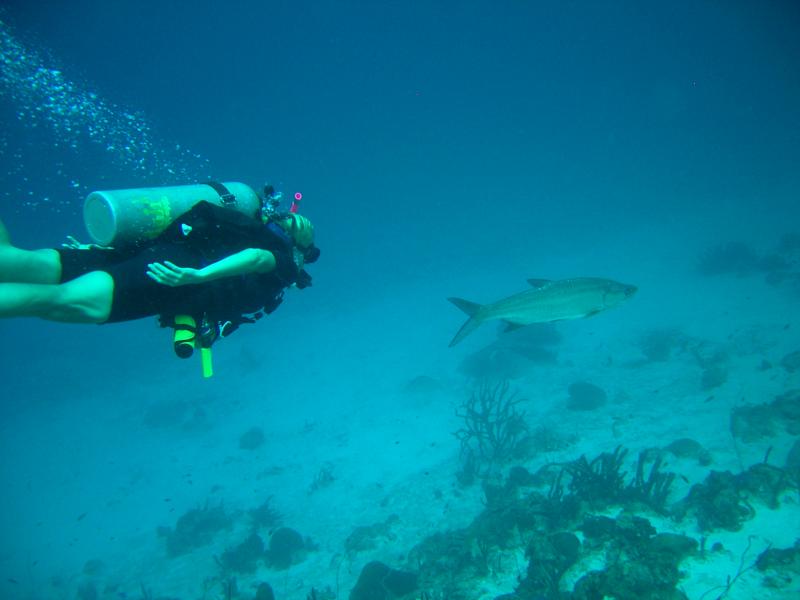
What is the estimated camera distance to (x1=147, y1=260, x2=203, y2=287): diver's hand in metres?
2.65

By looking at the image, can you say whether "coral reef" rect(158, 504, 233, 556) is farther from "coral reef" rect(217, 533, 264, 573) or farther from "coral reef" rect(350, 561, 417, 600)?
"coral reef" rect(350, 561, 417, 600)

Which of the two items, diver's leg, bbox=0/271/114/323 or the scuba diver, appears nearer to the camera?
diver's leg, bbox=0/271/114/323

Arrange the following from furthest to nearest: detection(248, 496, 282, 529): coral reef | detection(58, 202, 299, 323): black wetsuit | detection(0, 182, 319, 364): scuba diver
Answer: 1. detection(248, 496, 282, 529): coral reef
2. detection(58, 202, 299, 323): black wetsuit
3. detection(0, 182, 319, 364): scuba diver

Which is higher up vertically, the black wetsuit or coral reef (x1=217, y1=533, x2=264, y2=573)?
the black wetsuit

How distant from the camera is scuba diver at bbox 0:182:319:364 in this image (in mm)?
2414

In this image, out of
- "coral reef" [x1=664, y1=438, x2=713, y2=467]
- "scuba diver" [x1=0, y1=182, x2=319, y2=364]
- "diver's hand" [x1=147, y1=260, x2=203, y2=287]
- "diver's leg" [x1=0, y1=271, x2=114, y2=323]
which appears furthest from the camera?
"coral reef" [x1=664, y1=438, x2=713, y2=467]

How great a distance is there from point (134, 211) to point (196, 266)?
641 mm

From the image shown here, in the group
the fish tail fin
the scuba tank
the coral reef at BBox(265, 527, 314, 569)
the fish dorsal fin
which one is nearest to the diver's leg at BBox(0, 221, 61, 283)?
the scuba tank

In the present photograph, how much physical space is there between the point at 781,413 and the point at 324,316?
41.6 meters

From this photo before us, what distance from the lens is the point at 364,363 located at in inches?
1027

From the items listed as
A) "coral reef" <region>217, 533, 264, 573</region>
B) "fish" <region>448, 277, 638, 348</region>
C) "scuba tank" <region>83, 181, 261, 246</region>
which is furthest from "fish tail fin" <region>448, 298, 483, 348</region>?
"coral reef" <region>217, 533, 264, 573</region>

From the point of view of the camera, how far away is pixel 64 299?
238 centimetres

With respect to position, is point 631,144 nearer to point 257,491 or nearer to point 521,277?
point 521,277

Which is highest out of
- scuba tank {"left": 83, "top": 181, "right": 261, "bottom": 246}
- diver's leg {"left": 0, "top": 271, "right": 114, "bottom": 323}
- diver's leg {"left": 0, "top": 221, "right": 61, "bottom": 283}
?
scuba tank {"left": 83, "top": 181, "right": 261, "bottom": 246}
